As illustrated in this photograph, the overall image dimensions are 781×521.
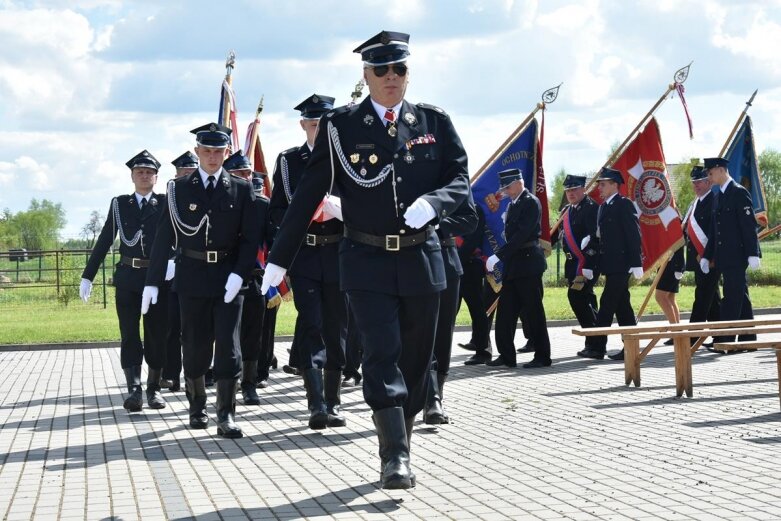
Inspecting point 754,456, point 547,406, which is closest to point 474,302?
point 547,406

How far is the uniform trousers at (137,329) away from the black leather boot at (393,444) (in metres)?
4.96

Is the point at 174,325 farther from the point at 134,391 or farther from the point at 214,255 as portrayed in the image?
the point at 214,255

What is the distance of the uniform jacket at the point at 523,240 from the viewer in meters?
13.3

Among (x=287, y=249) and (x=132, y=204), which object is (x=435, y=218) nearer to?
(x=287, y=249)

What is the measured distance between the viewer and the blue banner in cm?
1526

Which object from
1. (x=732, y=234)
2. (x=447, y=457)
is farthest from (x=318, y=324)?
(x=732, y=234)

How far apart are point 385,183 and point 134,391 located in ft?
16.0

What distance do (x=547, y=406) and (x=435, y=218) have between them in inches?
156

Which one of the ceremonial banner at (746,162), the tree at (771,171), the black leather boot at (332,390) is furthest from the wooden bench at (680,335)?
the tree at (771,171)

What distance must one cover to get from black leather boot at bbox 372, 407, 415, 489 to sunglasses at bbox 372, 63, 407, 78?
1.73m

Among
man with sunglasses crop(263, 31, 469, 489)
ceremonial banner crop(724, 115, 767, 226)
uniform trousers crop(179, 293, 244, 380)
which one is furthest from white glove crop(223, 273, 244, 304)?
ceremonial banner crop(724, 115, 767, 226)

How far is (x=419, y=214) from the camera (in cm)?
629

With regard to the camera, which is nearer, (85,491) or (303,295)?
(85,491)

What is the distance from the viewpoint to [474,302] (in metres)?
14.4
